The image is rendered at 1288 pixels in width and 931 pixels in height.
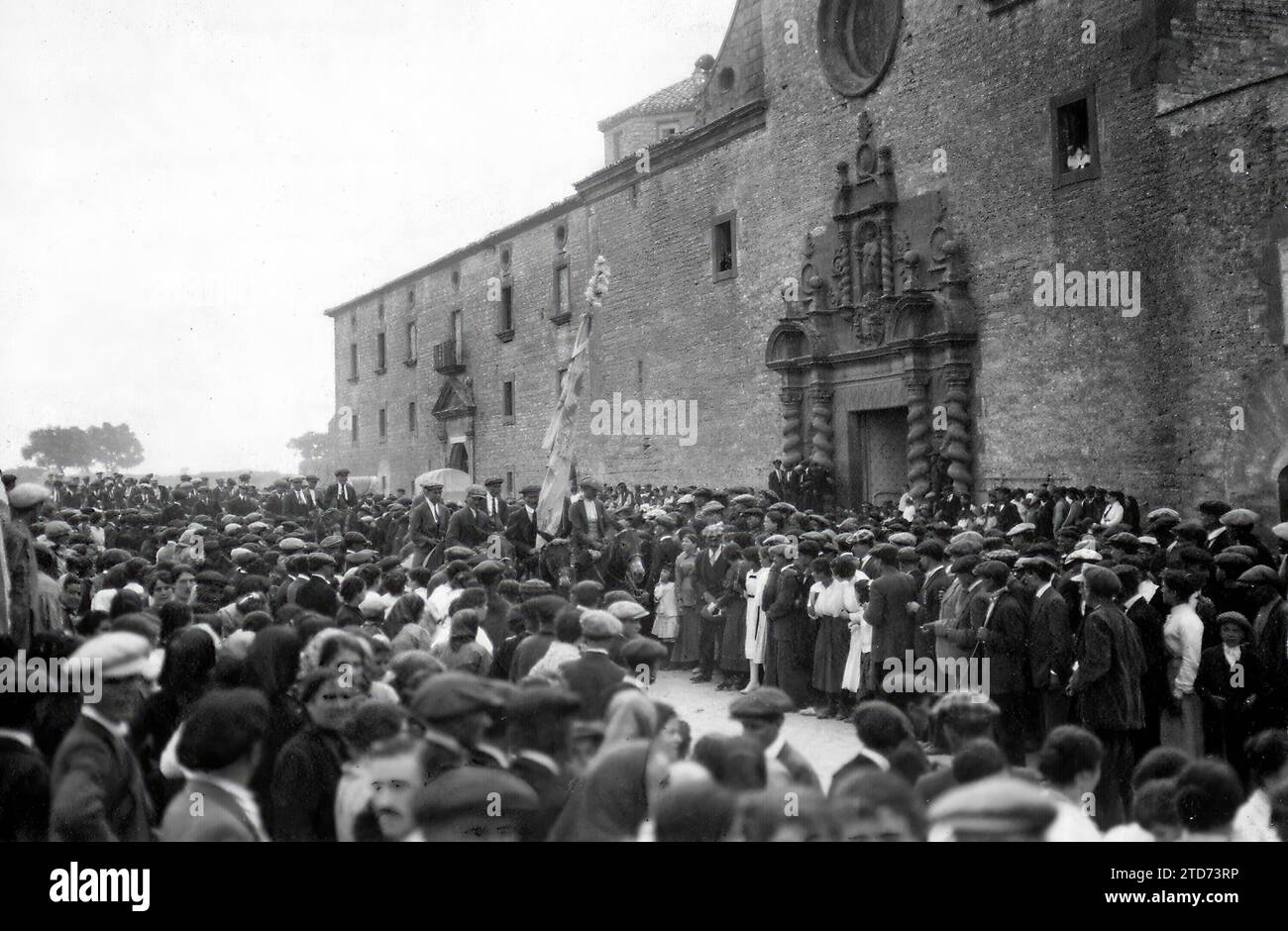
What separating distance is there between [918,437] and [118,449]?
17.5 metres

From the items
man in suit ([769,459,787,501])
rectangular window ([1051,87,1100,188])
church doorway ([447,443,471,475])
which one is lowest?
man in suit ([769,459,787,501])

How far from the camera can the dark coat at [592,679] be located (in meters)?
5.30

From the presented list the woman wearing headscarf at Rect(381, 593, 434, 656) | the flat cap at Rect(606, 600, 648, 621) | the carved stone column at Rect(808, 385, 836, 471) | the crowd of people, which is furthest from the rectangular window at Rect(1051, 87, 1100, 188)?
the woman wearing headscarf at Rect(381, 593, 434, 656)

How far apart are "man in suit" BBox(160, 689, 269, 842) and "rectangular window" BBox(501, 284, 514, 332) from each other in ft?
94.0

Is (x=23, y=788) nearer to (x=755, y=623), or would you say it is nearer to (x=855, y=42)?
(x=755, y=623)

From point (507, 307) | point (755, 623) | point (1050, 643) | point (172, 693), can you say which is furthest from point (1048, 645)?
point (507, 307)

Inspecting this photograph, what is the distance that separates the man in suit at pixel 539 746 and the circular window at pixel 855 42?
53.9 feet

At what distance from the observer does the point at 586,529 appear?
12.8 metres

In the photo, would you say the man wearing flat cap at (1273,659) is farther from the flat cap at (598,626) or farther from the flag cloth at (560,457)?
the flag cloth at (560,457)

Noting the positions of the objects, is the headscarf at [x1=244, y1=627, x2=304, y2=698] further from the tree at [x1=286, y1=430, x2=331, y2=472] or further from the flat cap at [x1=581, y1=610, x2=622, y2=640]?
the tree at [x1=286, y1=430, x2=331, y2=472]

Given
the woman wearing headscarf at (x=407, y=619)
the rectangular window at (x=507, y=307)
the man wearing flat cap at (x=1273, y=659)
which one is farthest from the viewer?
the rectangular window at (x=507, y=307)

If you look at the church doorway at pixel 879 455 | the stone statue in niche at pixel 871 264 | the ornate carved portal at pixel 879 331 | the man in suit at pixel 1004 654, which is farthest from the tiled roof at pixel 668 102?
the man in suit at pixel 1004 654

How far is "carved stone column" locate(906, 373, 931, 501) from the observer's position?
17422 mm
